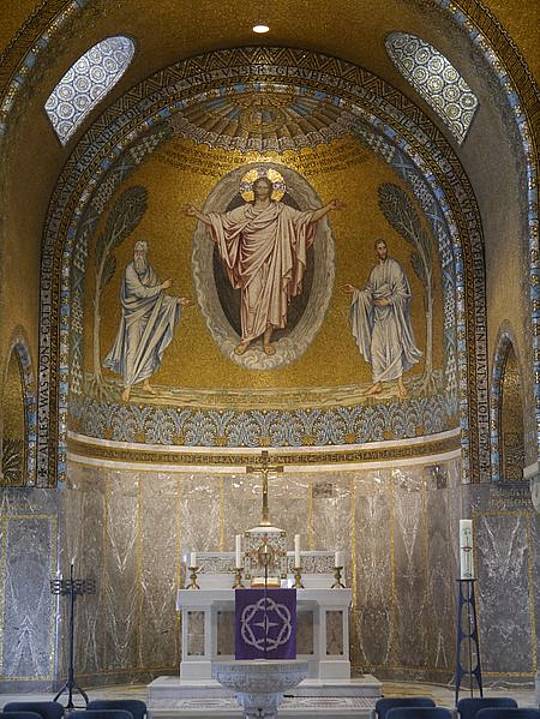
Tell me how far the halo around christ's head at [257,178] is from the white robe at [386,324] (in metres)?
2.19

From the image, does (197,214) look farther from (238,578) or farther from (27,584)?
(27,584)

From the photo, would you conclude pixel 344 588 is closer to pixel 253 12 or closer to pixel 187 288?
pixel 187 288

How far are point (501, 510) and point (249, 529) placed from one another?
4259mm

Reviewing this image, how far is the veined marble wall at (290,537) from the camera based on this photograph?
1811cm

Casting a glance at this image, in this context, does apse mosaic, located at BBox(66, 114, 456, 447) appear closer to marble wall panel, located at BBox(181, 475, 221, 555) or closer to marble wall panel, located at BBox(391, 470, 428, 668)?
marble wall panel, located at BBox(181, 475, 221, 555)

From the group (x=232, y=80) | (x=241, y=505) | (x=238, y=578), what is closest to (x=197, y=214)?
(x=232, y=80)

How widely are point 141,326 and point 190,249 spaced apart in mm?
1640

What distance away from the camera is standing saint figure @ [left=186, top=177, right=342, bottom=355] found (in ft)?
69.4

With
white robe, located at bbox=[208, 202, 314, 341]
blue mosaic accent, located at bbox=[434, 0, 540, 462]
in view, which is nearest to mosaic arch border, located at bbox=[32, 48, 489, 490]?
white robe, located at bbox=[208, 202, 314, 341]

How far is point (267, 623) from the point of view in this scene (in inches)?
629

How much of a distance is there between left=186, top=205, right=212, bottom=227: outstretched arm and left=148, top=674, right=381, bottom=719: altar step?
312 inches

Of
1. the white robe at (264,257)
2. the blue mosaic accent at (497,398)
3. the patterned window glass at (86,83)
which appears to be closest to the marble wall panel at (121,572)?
the white robe at (264,257)

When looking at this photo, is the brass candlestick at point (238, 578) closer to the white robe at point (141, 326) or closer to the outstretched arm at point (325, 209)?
the white robe at point (141, 326)

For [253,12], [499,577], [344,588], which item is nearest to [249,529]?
[344,588]
